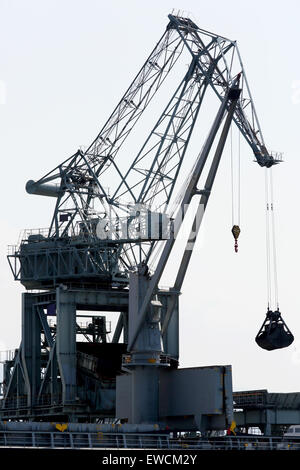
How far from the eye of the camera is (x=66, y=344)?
11612cm

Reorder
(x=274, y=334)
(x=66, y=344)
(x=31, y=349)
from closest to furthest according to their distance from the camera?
(x=274, y=334) < (x=66, y=344) < (x=31, y=349)

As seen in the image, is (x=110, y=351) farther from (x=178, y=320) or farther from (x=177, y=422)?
(x=177, y=422)

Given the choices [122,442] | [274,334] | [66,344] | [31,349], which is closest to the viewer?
[122,442]

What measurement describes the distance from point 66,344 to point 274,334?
1096 inches

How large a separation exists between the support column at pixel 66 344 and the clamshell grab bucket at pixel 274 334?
26.2 m

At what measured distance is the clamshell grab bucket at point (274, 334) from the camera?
9562 cm

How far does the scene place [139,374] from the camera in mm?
97500

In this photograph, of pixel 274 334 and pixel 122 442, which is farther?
pixel 274 334

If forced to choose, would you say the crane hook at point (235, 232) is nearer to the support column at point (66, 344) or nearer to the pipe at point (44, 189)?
the support column at point (66, 344)

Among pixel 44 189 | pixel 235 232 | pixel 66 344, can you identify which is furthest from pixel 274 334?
pixel 44 189

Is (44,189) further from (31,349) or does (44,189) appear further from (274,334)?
(274,334)

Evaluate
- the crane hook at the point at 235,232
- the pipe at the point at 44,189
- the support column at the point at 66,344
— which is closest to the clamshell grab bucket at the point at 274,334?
the crane hook at the point at 235,232

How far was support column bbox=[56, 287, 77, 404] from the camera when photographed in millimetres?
115312
